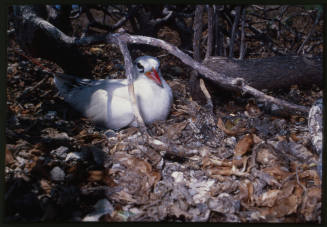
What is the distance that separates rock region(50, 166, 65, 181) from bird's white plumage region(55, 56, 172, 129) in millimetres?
581

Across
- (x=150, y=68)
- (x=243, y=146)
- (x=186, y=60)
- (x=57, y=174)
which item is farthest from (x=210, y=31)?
(x=57, y=174)

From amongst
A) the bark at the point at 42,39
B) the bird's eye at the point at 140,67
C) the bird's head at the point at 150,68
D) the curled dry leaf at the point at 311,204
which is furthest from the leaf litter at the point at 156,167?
the bird's eye at the point at 140,67

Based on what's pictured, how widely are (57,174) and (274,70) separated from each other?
6.13ft

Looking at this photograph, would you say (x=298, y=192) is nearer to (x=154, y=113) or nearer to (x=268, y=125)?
(x=268, y=125)

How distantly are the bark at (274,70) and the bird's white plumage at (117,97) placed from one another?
52 cm

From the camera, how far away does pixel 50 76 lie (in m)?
2.21

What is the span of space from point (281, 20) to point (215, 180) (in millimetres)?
1619

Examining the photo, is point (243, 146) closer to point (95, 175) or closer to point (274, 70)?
point (95, 175)

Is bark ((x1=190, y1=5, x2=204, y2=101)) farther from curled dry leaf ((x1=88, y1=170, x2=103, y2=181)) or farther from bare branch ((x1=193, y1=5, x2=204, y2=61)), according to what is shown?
curled dry leaf ((x1=88, y1=170, x2=103, y2=181))

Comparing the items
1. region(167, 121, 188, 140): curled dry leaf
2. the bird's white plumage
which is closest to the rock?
the bird's white plumage

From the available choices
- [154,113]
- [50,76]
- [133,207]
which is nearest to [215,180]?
[133,207]

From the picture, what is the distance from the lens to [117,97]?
6.53 feet

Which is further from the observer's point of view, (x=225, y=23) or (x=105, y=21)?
(x=225, y=23)

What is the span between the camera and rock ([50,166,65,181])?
4.60ft
